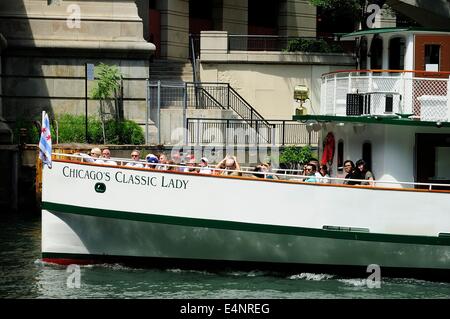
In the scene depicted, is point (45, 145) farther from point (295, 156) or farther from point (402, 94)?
point (295, 156)

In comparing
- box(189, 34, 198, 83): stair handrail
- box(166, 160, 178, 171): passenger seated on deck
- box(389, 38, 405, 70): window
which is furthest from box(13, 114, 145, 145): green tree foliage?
box(389, 38, 405, 70): window

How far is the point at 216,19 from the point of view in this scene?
47.5m

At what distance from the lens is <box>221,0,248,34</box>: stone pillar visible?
47406 mm

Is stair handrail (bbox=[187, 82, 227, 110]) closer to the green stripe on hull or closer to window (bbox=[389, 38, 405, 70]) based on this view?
window (bbox=[389, 38, 405, 70])

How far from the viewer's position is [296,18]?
160 feet

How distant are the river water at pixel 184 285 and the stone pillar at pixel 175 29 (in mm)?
21923

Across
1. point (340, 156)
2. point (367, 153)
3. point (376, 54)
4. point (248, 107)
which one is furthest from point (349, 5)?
point (367, 153)

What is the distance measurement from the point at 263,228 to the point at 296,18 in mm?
27562

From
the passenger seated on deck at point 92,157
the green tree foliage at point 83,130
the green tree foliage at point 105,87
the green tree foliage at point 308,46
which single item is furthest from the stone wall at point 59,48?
the passenger seated on deck at point 92,157

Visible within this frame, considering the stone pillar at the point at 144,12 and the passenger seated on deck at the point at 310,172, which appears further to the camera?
the stone pillar at the point at 144,12

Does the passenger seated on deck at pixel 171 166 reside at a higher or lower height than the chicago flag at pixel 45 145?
lower

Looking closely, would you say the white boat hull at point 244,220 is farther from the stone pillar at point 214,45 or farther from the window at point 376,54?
the stone pillar at point 214,45

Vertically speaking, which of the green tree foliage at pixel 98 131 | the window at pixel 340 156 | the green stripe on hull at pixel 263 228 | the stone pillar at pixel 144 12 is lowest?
the green stripe on hull at pixel 263 228

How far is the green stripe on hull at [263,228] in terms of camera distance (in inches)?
870
